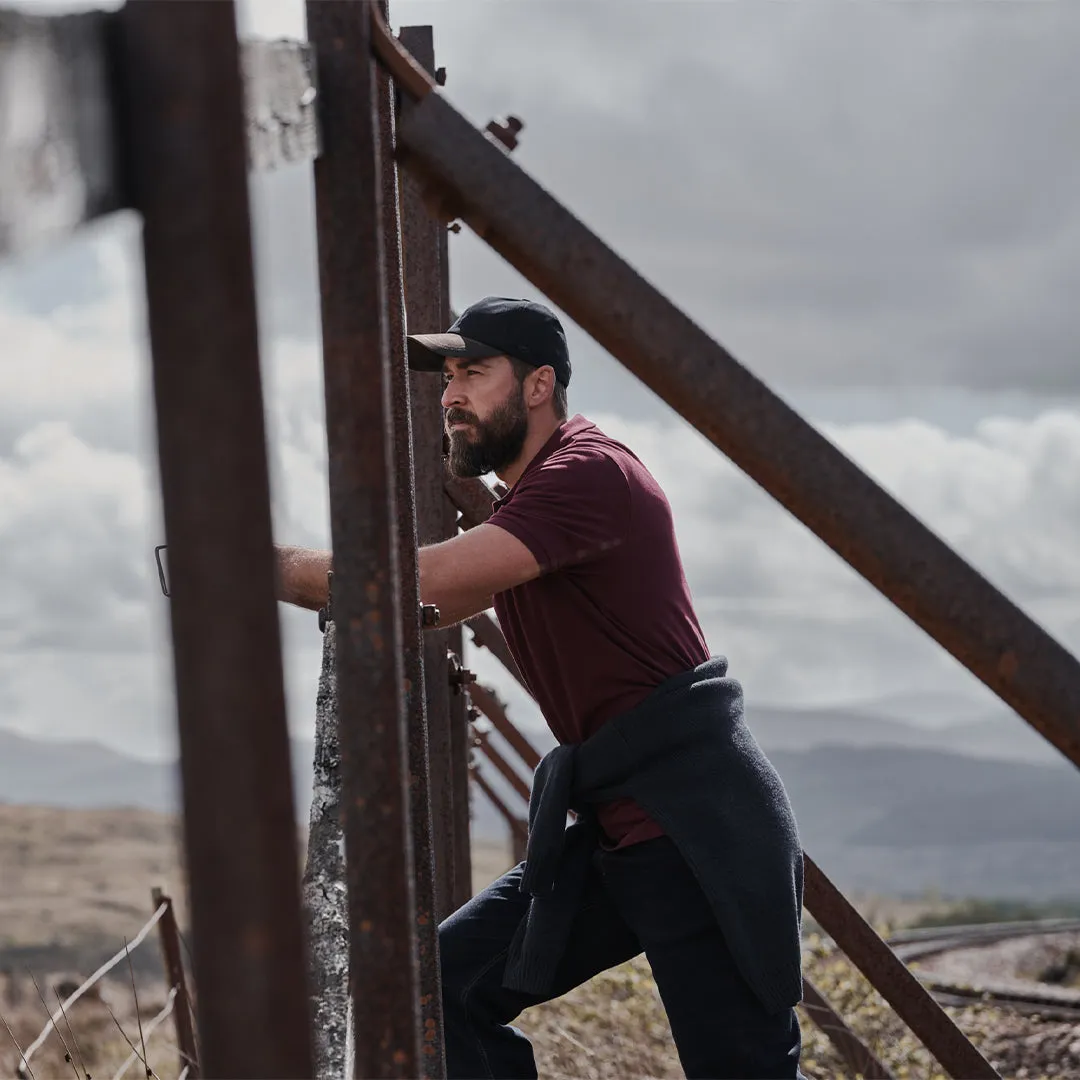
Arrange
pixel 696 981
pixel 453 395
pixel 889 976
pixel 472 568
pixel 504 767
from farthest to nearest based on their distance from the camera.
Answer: pixel 504 767 → pixel 889 976 → pixel 453 395 → pixel 696 981 → pixel 472 568

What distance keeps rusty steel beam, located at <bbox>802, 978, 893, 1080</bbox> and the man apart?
2916 mm

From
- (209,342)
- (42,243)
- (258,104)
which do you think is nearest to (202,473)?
(209,342)

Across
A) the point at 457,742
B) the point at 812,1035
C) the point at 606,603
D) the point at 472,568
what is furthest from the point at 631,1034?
the point at 472,568

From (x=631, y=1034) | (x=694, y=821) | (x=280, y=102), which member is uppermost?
(x=280, y=102)

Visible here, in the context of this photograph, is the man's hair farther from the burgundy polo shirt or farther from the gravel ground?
the gravel ground

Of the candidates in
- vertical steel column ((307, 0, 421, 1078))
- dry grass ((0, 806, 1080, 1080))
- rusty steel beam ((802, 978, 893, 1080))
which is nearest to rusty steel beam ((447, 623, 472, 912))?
dry grass ((0, 806, 1080, 1080))

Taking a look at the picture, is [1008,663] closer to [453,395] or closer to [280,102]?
[280,102]

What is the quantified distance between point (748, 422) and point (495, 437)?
1.75m

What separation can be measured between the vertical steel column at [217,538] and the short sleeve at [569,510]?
→ 4.99ft

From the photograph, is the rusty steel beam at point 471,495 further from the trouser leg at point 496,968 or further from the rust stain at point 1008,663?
the rust stain at point 1008,663

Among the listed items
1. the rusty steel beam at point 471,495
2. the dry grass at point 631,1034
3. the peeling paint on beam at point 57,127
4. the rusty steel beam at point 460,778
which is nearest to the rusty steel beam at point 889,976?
the dry grass at point 631,1034

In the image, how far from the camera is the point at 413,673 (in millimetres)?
2535

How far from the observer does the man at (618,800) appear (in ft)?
9.33

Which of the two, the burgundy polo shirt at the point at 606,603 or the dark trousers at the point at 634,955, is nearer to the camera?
the dark trousers at the point at 634,955
